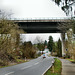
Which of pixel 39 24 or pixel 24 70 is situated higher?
pixel 39 24

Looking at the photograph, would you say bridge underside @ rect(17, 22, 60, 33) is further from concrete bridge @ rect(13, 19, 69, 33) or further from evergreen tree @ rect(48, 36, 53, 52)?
evergreen tree @ rect(48, 36, 53, 52)

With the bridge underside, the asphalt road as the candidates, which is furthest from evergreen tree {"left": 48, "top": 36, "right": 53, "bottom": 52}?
the asphalt road

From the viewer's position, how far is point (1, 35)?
22.2 m

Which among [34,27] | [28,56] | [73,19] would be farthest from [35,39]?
[73,19]

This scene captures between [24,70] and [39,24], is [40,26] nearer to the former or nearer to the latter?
[39,24]

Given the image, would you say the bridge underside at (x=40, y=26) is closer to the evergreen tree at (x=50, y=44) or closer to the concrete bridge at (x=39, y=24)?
the concrete bridge at (x=39, y=24)

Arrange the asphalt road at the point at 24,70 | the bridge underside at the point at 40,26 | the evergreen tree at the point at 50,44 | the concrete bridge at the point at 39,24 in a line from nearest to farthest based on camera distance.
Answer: the asphalt road at the point at 24,70 < the concrete bridge at the point at 39,24 < the bridge underside at the point at 40,26 < the evergreen tree at the point at 50,44

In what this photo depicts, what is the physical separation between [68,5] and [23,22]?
95.7 feet

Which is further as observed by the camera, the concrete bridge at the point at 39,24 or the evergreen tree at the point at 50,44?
the evergreen tree at the point at 50,44

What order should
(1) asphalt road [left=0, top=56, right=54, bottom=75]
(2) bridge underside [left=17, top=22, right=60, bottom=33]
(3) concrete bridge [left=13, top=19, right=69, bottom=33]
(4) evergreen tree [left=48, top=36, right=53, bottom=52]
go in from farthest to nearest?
(4) evergreen tree [left=48, top=36, right=53, bottom=52]
(2) bridge underside [left=17, top=22, right=60, bottom=33]
(3) concrete bridge [left=13, top=19, right=69, bottom=33]
(1) asphalt road [left=0, top=56, right=54, bottom=75]

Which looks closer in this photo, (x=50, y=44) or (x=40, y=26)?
(x=40, y=26)

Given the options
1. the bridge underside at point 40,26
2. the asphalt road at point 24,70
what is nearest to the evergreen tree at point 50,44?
the bridge underside at point 40,26

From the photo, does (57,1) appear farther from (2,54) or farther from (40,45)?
(40,45)

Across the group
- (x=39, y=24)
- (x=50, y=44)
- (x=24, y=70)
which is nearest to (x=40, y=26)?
(x=39, y=24)
